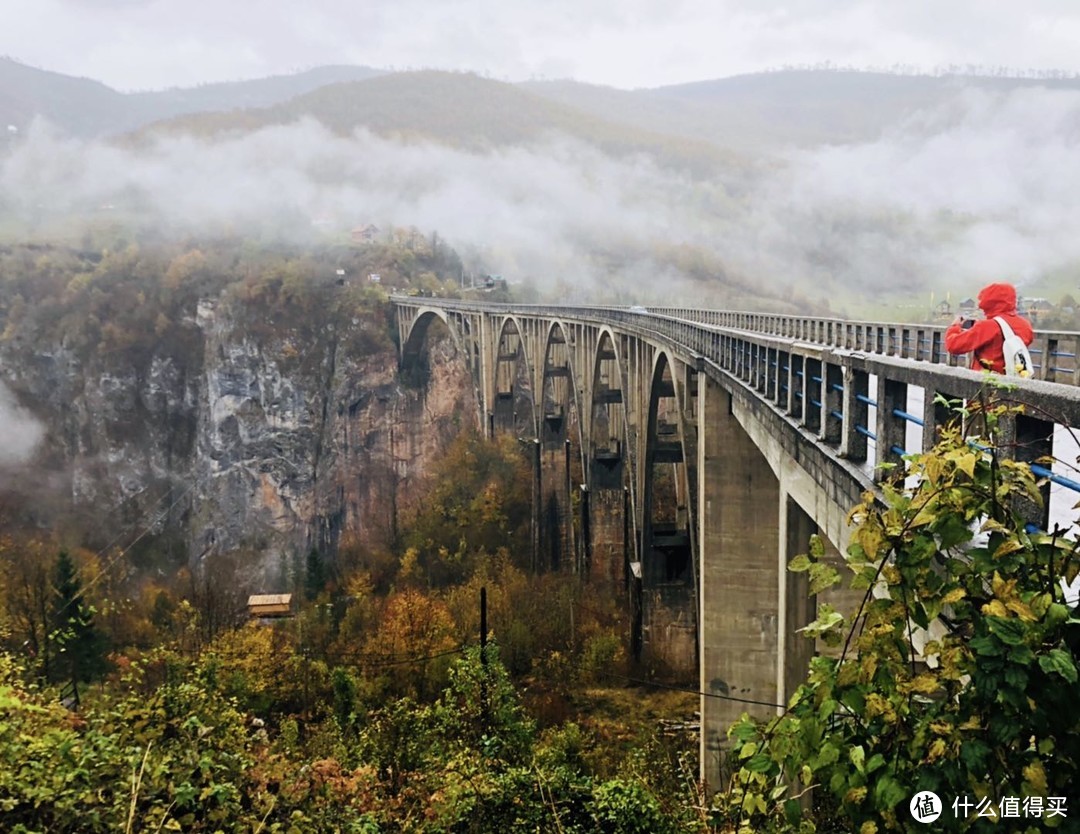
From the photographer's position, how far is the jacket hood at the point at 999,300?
5402mm

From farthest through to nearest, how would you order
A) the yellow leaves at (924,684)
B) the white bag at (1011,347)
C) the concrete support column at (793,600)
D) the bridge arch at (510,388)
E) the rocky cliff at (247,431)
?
the rocky cliff at (247,431)
the bridge arch at (510,388)
the concrete support column at (793,600)
the white bag at (1011,347)
the yellow leaves at (924,684)

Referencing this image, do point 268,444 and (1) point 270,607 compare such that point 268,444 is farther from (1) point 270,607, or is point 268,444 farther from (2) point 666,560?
(2) point 666,560

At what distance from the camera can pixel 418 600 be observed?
39.3 metres

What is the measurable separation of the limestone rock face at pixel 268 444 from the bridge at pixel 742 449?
31.9 metres

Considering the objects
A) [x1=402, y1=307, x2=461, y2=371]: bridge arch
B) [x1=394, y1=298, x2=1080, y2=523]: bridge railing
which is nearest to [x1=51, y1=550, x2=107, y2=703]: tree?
[x1=394, y1=298, x2=1080, y2=523]: bridge railing

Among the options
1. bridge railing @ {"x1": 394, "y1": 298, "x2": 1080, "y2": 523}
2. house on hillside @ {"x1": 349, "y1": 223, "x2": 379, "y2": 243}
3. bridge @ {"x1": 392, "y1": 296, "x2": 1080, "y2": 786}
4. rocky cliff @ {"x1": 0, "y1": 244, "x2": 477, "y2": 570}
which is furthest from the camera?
house on hillside @ {"x1": 349, "y1": 223, "x2": 379, "y2": 243}

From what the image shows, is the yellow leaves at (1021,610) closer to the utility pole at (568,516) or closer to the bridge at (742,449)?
the bridge at (742,449)

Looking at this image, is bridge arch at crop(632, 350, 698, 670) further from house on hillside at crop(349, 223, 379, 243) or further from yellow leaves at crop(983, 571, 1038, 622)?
house on hillside at crop(349, 223, 379, 243)

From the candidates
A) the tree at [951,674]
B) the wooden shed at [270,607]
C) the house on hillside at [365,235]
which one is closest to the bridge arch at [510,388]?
the wooden shed at [270,607]

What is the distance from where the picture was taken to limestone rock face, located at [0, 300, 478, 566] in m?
73.1

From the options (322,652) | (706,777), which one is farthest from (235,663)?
(706,777)

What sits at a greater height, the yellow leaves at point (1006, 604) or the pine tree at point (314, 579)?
the yellow leaves at point (1006, 604)

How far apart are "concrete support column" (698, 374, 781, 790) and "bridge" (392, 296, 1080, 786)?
3 centimetres

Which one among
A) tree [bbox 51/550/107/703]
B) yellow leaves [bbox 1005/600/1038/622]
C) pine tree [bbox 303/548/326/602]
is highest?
yellow leaves [bbox 1005/600/1038/622]
